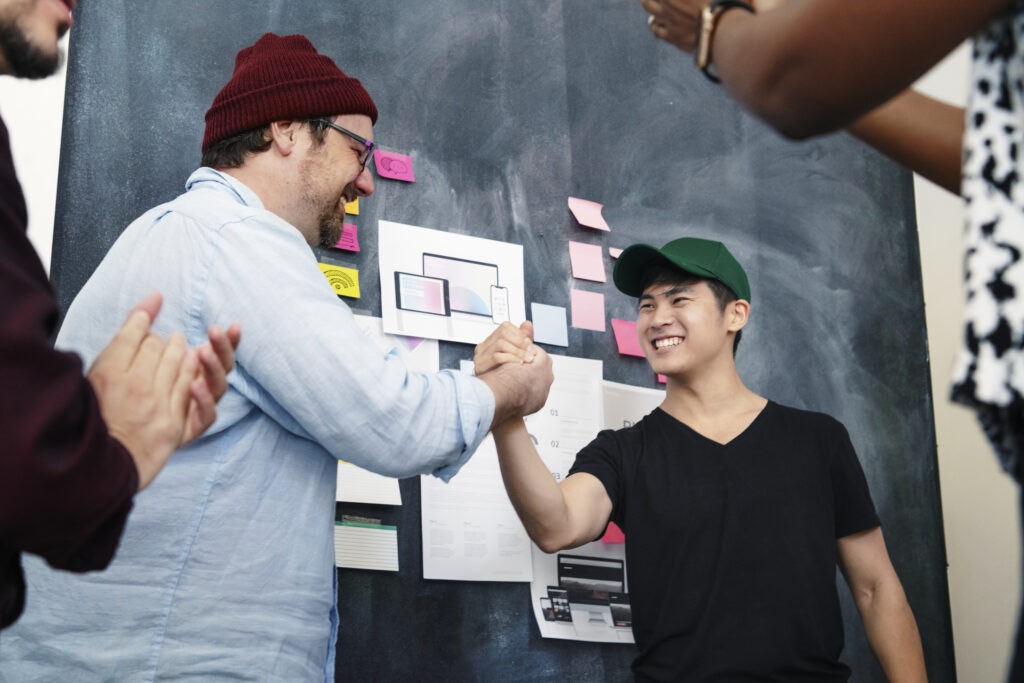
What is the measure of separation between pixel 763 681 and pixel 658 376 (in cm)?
88

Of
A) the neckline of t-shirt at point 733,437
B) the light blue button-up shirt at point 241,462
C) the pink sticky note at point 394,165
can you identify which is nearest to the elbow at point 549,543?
the neckline of t-shirt at point 733,437

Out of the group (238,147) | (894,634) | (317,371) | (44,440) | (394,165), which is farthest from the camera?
(394,165)

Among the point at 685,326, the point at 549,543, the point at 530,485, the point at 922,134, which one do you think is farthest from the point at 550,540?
the point at 922,134

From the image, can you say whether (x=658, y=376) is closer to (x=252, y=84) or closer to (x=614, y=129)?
(x=614, y=129)

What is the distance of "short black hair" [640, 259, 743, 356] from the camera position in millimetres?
2102

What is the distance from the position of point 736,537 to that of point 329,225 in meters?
0.93

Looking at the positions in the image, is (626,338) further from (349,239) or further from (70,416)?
(70,416)

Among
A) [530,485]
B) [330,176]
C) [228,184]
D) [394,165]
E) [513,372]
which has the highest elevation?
[394,165]

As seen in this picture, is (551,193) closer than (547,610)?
No

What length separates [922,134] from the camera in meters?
0.94

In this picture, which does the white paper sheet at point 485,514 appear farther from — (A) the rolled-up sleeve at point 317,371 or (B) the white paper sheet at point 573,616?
(A) the rolled-up sleeve at point 317,371

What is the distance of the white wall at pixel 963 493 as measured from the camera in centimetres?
245

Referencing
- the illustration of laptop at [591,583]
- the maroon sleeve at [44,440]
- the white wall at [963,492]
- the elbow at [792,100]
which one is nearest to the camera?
the maroon sleeve at [44,440]

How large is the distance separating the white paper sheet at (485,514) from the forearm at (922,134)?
120cm
